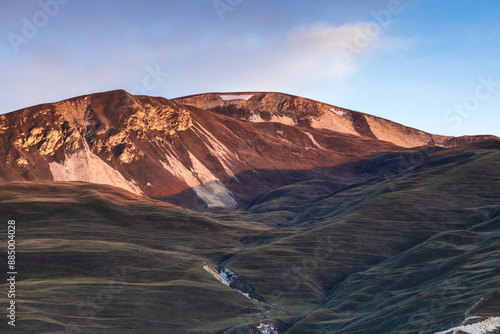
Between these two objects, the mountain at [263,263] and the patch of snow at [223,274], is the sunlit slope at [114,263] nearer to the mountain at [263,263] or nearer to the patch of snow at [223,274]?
the mountain at [263,263]

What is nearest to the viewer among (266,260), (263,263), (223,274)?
(223,274)

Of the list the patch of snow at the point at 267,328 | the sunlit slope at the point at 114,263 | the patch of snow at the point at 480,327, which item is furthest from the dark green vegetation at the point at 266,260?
the patch of snow at the point at 480,327

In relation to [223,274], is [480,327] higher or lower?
lower

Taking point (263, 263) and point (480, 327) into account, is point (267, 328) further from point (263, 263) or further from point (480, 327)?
point (263, 263)

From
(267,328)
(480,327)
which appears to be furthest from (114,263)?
(480,327)

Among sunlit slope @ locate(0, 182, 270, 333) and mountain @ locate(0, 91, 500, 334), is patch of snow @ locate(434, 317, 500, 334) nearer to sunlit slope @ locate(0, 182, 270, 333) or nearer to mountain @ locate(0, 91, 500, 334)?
mountain @ locate(0, 91, 500, 334)

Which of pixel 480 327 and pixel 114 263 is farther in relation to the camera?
pixel 114 263
